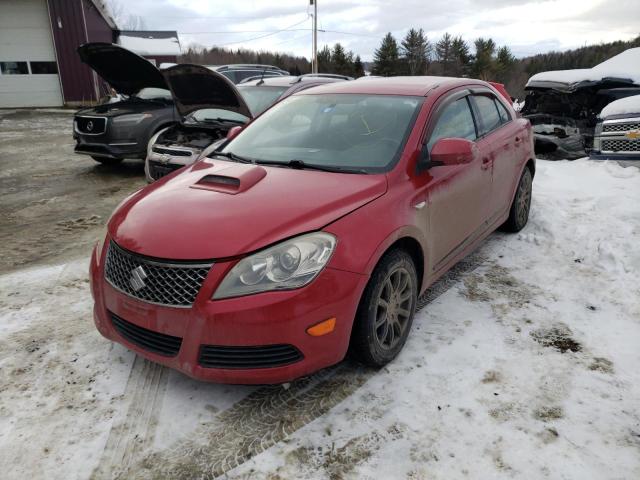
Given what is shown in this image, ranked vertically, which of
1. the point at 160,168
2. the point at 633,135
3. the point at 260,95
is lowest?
the point at 160,168

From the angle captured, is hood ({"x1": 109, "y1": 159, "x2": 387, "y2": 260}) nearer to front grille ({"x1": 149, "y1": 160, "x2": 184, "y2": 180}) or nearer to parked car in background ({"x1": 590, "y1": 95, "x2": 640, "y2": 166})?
front grille ({"x1": 149, "y1": 160, "x2": 184, "y2": 180})

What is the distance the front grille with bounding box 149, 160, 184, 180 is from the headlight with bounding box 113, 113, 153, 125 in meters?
1.86

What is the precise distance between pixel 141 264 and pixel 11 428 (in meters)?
1.03

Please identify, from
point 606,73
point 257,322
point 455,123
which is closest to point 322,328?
point 257,322

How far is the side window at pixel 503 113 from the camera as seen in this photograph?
4551 mm

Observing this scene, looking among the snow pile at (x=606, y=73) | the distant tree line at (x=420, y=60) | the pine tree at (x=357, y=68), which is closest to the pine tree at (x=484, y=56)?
the distant tree line at (x=420, y=60)

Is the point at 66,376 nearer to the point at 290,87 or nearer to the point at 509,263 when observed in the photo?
the point at 509,263

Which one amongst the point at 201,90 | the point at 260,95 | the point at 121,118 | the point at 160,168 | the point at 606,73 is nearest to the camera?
the point at 160,168

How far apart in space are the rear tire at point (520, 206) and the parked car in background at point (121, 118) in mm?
5638

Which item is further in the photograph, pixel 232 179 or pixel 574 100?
pixel 574 100

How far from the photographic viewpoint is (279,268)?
231 centimetres

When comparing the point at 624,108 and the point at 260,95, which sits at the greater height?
the point at 260,95

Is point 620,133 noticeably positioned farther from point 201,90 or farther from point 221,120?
point 201,90

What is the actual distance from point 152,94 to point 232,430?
8075mm
